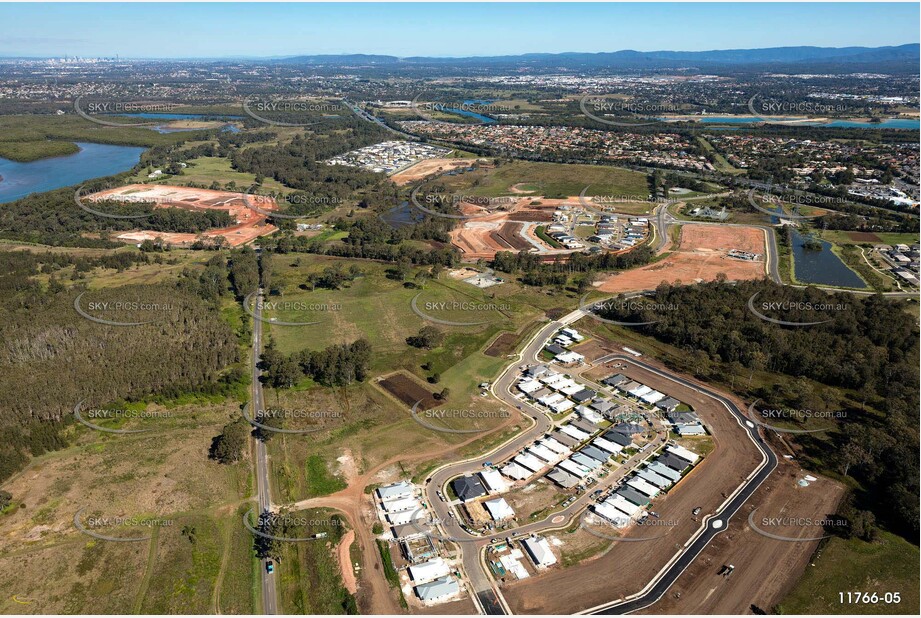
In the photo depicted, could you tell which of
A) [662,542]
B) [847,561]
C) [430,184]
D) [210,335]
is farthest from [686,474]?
[430,184]

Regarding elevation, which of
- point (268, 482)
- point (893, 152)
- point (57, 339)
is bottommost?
point (268, 482)

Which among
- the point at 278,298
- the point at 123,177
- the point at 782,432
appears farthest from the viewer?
the point at 123,177

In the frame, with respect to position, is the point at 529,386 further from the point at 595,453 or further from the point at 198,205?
the point at 198,205

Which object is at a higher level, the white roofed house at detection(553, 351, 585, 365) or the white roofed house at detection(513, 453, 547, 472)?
the white roofed house at detection(553, 351, 585, 365)

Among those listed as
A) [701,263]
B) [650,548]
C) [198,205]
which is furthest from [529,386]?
[198,205]

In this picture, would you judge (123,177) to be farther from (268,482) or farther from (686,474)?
(686,474)

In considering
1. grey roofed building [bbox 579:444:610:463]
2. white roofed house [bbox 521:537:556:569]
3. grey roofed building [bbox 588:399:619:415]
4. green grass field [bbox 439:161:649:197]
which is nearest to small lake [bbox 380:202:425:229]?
green grass field [bbox 439:161:649:197]

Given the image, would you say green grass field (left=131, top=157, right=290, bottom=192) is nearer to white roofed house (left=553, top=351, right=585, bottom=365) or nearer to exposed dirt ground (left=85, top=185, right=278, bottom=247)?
exposed dirt ground (left=85, top=185, right=278, bottom=247)
